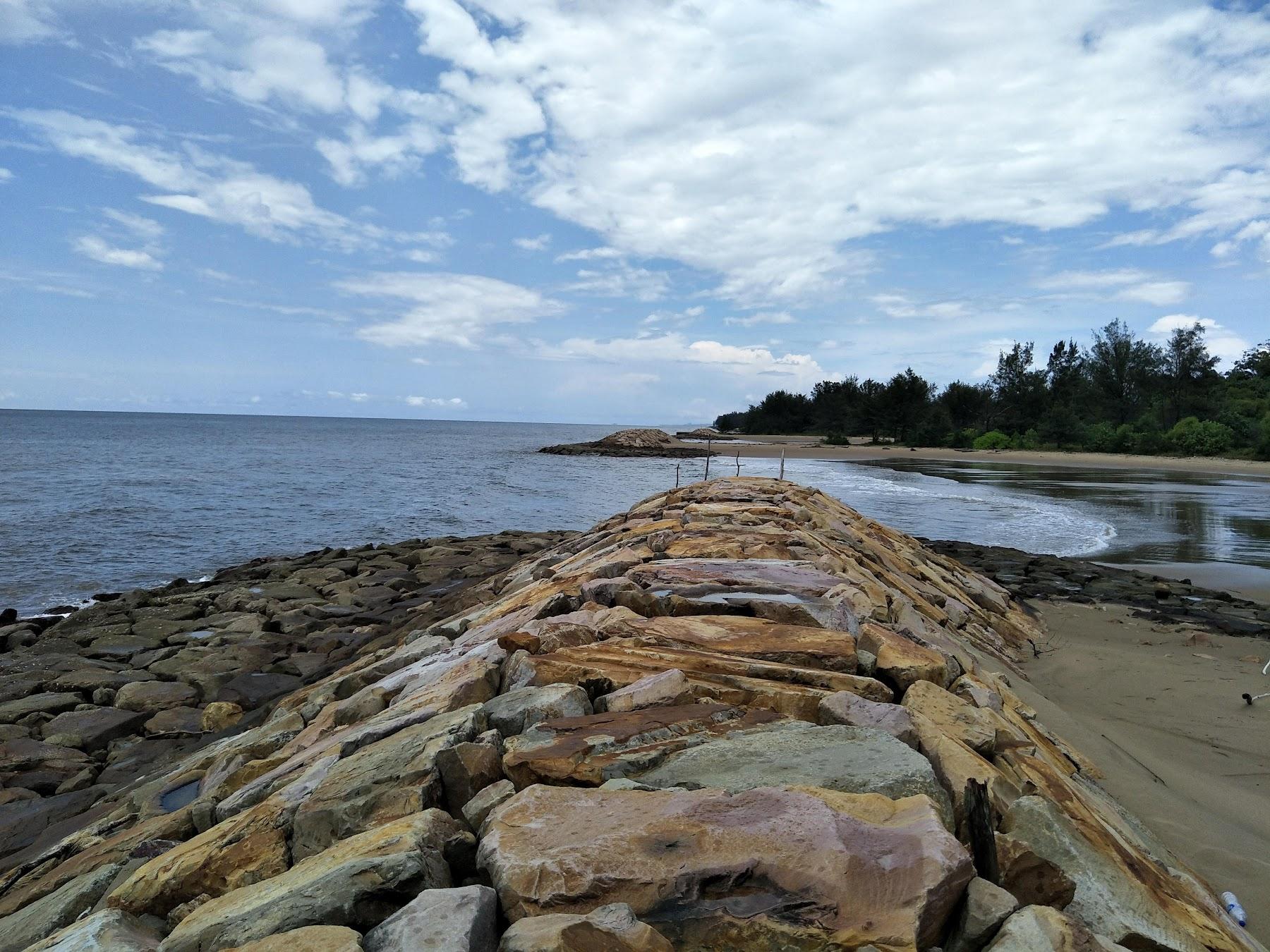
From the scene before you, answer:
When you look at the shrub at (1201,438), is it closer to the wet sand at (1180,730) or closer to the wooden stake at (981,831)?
the wet sand at (1180,730)

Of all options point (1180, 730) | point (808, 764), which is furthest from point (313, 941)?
point (1180, 730)

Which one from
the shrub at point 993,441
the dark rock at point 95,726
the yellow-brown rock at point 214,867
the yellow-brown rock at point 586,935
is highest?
the shrub at point 993,441

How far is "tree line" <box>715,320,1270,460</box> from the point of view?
45750 millimetres

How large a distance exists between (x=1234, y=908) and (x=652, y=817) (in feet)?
8.17

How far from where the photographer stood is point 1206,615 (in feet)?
30.2

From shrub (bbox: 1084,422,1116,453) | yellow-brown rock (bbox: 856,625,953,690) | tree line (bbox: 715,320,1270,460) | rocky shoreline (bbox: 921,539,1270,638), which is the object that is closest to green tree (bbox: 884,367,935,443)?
tree line (bbox: 715,320,1270,460)

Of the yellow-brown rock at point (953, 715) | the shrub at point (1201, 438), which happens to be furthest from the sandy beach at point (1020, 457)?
the yellow-brown rock at point (953, 715)

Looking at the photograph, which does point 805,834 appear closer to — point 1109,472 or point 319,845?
point 319,845

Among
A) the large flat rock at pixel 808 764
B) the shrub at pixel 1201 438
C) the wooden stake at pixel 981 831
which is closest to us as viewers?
the wooden stake at pixel 981 831

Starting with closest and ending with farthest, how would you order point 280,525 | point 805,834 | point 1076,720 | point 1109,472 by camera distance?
point 805,834
point 1076,720
point 280,525
point 1109,472

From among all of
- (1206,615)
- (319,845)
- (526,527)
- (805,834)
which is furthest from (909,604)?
(526,527)

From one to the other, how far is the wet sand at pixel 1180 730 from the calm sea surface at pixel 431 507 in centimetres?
791

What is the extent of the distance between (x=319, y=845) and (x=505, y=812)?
738 mm

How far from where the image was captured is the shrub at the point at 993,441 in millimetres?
55781
